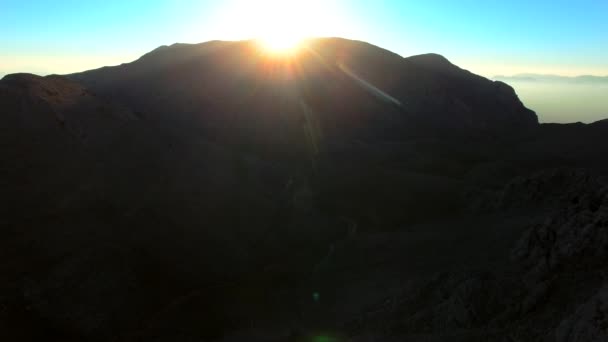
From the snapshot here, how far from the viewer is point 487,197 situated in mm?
47750

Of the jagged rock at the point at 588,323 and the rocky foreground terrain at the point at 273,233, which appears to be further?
the rocky foreground terrain at the point at 273,233

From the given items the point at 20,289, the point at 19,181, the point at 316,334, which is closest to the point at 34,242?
the point at 20,289

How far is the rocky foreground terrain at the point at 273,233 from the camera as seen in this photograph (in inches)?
987

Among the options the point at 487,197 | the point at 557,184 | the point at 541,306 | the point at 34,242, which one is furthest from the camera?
the point at 487,197

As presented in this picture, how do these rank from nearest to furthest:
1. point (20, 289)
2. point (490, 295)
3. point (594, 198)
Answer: point (490, 295), point (594, 198), point (20, 289)

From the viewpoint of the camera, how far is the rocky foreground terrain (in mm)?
25062

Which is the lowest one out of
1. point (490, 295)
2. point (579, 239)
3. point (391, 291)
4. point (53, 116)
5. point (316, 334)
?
point (316, 334)

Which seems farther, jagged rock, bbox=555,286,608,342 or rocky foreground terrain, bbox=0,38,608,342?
rocky foreground terrain, bbox=0,38,608,342

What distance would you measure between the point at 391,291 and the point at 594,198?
12.7 m

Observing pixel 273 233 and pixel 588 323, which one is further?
pixel 273 233

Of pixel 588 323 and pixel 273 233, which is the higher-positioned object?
pixel 588 323

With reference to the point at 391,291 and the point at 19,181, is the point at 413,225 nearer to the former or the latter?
the point at 391,291

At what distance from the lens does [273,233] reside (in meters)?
45.4

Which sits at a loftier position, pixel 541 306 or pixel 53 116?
pixel 53 116
